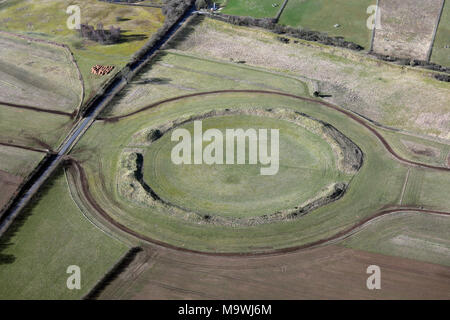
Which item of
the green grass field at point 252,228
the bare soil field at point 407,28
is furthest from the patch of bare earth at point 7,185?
the bare soil field at point 407,28

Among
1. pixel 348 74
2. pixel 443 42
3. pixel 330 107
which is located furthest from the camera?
pixel 443 42

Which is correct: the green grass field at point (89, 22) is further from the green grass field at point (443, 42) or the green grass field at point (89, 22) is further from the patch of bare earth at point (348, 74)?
the green grass field at point (443, 42)

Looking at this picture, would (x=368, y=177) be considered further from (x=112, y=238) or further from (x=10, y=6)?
(x=10, y=6)

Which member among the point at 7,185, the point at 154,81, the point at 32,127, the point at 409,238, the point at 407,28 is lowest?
the point at 409,238

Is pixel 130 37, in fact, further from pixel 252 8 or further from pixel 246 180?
pixel 246 180

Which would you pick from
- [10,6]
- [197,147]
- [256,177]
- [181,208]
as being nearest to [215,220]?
[181,208]

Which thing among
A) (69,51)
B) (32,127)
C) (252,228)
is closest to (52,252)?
(252,228)
